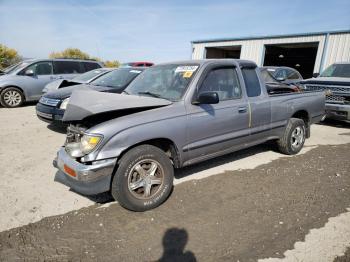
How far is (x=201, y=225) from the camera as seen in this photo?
10.5 feet

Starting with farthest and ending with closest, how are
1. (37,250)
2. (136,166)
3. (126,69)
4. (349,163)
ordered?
(126,69)
(349,163)
(136,166)
(37,250)

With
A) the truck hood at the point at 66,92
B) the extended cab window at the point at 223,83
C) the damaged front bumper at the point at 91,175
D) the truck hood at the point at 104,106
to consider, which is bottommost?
the damaged front bumper at the point at 91,175

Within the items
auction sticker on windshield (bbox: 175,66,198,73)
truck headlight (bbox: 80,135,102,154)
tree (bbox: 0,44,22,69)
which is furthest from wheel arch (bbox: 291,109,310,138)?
tree (bbox: 0,44,22,69)

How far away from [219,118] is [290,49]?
2676 cm

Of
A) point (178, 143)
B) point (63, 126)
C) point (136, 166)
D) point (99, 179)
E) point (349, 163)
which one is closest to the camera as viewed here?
point (99, 179)

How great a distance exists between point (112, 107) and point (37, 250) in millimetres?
1655

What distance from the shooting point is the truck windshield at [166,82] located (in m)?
4.04

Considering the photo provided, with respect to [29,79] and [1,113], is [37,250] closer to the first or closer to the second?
[1,113]

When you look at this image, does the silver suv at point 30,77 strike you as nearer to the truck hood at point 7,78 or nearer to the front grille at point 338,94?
the truck hood at point 7,78

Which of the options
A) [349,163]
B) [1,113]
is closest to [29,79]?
[1,113]

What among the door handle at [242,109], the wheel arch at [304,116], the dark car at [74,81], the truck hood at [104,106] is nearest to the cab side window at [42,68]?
the dark car at [74,81]

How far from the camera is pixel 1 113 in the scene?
927 centimetres

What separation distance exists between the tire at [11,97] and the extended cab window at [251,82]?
8902 millimetres

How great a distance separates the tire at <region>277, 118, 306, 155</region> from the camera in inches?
217
